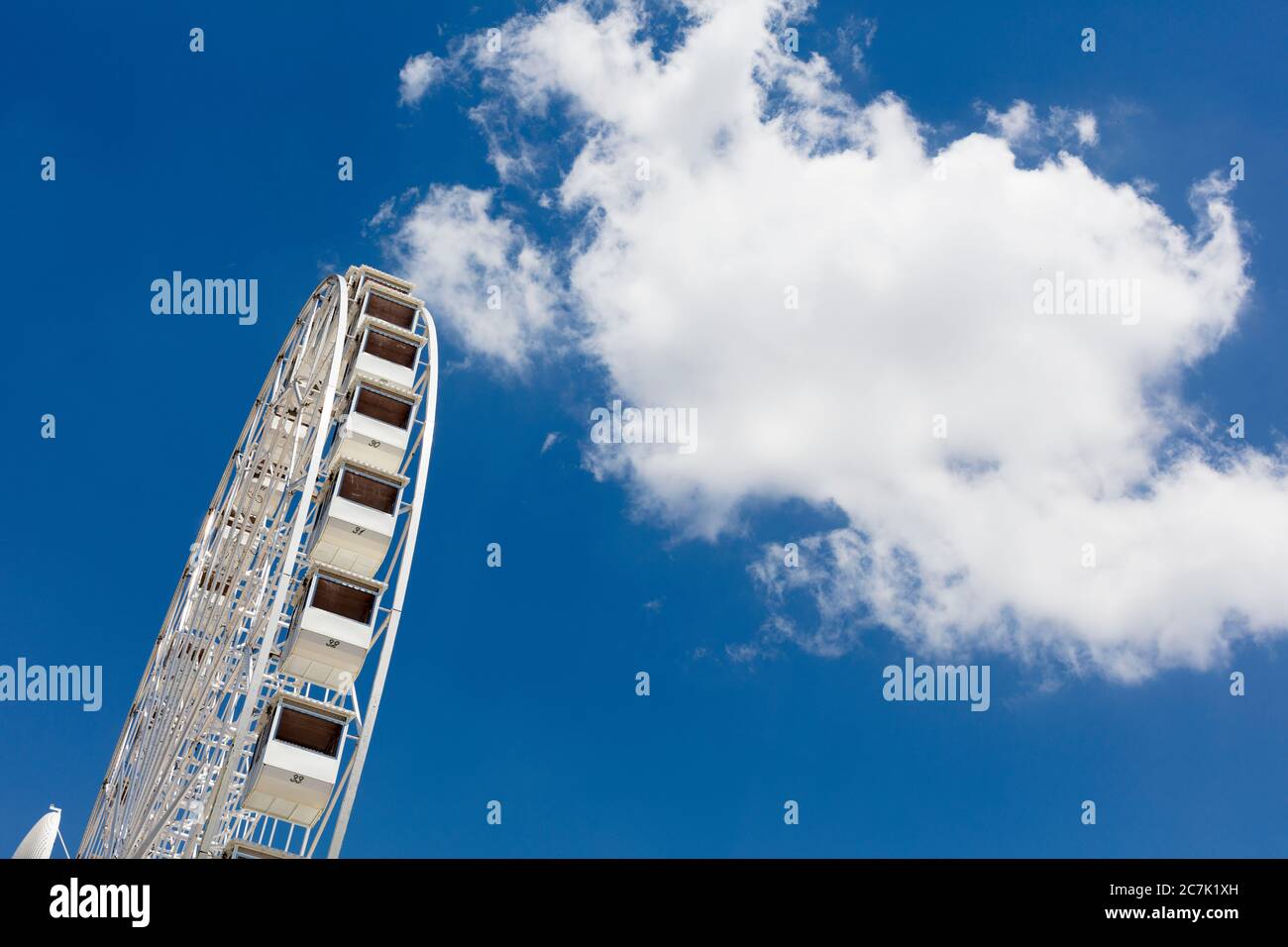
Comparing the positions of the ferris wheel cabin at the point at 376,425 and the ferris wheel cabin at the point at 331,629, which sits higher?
the ferris wheel cabin at the point at 376,425

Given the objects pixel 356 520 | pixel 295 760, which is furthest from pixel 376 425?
pixel 295 760

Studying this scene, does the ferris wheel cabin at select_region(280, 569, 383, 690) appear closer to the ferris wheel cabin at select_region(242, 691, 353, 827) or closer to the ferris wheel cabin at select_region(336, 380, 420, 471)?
the ferris wheel cabin at select_region(242, 691, 353, 827)

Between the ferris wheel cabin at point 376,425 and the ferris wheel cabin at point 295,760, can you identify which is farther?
the ferris wheel cabin at point 376,425

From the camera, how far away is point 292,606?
3234 centimetres

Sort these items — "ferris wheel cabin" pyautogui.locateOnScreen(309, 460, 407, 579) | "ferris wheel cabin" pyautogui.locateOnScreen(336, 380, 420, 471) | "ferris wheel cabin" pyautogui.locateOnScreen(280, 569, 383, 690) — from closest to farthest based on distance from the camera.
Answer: "ferris wheel cabin" pyautogui.locateOnScreen(280, 569, 383, 690)
"ferris wheel cabin" pyautogui.locateOnScreen(309, 460, 407, 579)
"ferris wheel cabin" pyautogui.locateOnScreen(336, 380, 420, 471)

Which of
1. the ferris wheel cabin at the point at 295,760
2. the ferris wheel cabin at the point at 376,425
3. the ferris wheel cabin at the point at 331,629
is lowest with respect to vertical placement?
the ferris wheel cabin at the point at 295,760

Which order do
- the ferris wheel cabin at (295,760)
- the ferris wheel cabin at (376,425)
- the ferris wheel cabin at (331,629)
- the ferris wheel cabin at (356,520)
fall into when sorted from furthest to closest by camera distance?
the ferris wheel cabin at (376,425)
the ferris wheel cabin at (356,520)
the ferris wheel cabin at (331,629)
the ferris wheel cabin at (295,760)

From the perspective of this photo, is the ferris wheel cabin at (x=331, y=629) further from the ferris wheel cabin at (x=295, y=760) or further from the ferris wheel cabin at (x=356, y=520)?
the ferris wheel cabin at (x=295, y=760)

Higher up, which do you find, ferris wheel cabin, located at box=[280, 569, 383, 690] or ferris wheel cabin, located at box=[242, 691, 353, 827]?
ferris wheel cabin, located at box=[280, 569, 383, 690]

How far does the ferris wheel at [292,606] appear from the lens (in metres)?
29.5

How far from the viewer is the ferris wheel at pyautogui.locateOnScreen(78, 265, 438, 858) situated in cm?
2952

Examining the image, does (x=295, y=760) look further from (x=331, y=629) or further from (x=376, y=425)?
(x=376, y=425)

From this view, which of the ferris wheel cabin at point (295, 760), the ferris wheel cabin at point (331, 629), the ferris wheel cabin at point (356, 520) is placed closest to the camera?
the ferris wheel cabin at point (295, 760)
